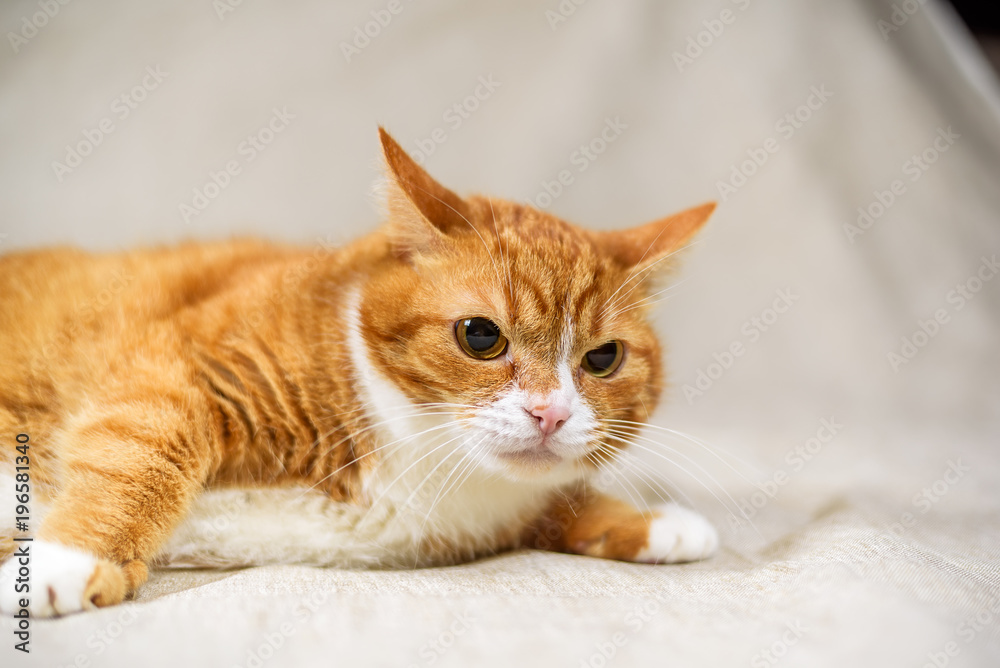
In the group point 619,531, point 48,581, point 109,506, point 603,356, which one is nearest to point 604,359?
point 603,356

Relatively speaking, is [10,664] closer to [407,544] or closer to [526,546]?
[407,544]

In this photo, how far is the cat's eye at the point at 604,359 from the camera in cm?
181

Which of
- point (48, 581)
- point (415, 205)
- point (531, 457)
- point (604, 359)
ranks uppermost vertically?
point (415, 205)

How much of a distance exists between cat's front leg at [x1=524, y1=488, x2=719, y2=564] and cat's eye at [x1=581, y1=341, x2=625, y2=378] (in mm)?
416

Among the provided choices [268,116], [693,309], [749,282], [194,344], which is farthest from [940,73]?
[194,344]

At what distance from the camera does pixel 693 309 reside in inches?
128

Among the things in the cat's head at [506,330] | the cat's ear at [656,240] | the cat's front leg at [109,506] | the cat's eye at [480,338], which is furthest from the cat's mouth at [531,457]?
the cat's front leg at [109,506]

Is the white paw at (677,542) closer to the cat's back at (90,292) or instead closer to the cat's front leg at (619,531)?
the cat's front leg at (619,531)

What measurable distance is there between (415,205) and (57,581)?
0.97 m

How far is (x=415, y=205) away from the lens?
65.8 inches

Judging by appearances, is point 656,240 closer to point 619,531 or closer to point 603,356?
point 603,356

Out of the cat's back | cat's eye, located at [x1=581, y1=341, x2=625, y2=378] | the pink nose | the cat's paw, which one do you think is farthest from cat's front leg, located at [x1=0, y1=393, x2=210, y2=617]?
cat's eye, located at [x1=581, y1=341, x2=625, y2=378]

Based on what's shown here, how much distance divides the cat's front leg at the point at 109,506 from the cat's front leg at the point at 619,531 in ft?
2.97

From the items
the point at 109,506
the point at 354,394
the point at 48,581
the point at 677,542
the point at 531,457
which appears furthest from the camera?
the point at 677,542
